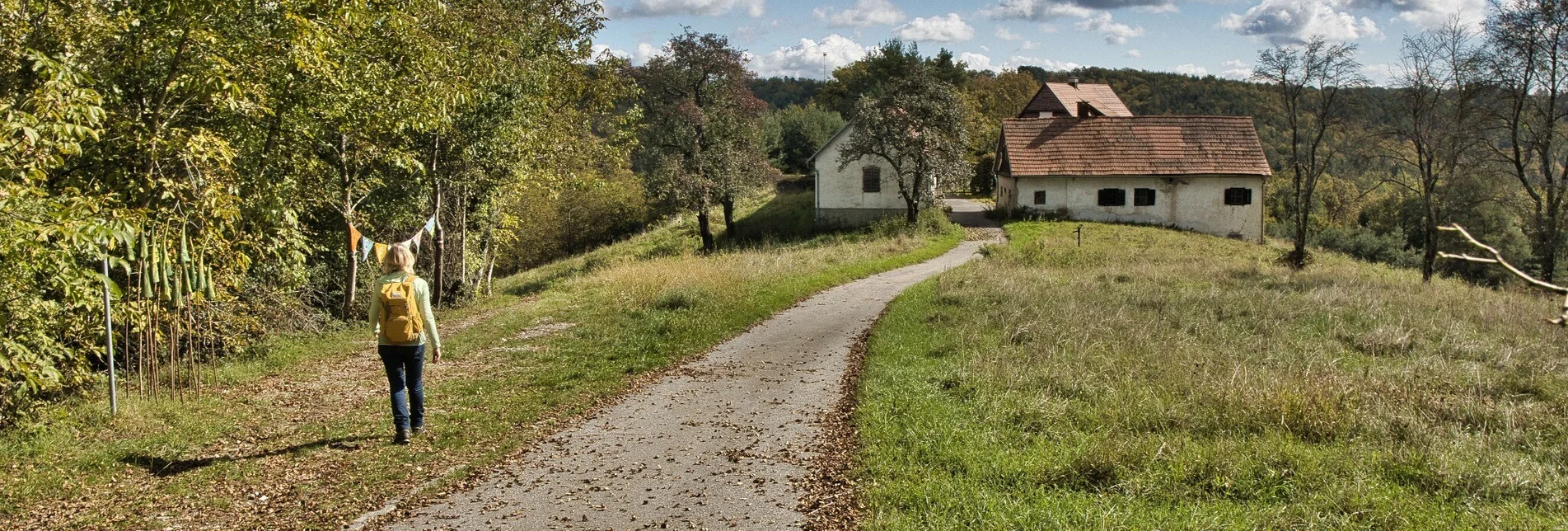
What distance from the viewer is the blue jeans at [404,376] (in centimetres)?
796

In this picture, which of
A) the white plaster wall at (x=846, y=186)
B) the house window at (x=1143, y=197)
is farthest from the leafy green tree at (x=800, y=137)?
the house window at (x=1143, y=197)

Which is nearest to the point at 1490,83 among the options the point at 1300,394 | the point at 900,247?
the point at 900,247

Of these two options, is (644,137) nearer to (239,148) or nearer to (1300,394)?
(239,148)

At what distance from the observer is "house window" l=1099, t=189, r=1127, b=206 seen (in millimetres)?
40656

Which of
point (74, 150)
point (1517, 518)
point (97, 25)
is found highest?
point (97, 25)

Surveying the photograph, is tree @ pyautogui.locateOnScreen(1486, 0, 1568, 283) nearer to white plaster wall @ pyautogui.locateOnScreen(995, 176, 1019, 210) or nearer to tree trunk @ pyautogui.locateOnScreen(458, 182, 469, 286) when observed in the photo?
white plaster wall @ pyautogui.locateOnScreen(995, 176, 1019, 210)

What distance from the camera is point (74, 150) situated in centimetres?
706

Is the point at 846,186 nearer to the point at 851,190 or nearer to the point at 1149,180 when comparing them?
the point at 851,190

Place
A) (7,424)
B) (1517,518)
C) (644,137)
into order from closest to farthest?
(1517,518) → (7,424) → (644,137)

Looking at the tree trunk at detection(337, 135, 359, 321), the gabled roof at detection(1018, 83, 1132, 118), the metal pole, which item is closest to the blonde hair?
the metal pole

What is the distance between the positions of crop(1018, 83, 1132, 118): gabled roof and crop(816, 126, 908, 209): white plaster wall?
1634 centimetres

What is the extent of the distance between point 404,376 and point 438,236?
10.8 meters

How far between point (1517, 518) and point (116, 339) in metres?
12.9

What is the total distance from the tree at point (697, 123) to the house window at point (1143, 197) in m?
16.6
